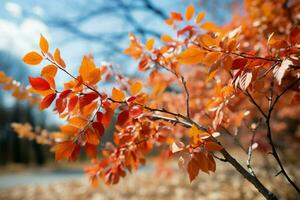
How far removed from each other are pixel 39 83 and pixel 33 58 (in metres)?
0.07

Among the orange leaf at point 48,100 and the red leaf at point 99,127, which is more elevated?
the orange leaf at point 48,100

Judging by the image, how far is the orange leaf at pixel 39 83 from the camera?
0.78 meters

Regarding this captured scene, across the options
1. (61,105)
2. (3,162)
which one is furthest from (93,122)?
(3,162)

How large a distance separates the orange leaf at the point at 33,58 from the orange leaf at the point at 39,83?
5 centimetres

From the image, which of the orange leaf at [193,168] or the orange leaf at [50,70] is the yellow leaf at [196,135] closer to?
the orange leaf at [193,168]

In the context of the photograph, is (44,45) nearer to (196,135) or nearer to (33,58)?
(33,58)

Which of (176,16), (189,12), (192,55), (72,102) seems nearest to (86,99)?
(72,102)

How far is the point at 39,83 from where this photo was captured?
795 millimetres

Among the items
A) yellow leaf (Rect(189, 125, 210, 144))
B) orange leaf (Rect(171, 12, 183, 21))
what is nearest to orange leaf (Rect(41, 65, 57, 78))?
yellow leaf (Rect(189, 125, 210, 144))

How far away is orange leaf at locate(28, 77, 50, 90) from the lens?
78 centimetres

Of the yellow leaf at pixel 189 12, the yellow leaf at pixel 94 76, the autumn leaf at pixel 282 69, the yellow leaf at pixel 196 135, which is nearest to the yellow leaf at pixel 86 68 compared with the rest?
the yellow leaf at pixel 94 76

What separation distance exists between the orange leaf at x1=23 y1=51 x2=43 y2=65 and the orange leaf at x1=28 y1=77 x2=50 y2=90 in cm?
5

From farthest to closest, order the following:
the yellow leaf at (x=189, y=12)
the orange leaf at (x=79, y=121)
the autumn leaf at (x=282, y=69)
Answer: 1. the yellow leaf at (x=189, y=12)
2. the orange leaf at (x=79, y=121)
3. the autumn leaf at (x=282, y=69)

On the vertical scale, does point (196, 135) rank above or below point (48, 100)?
below
